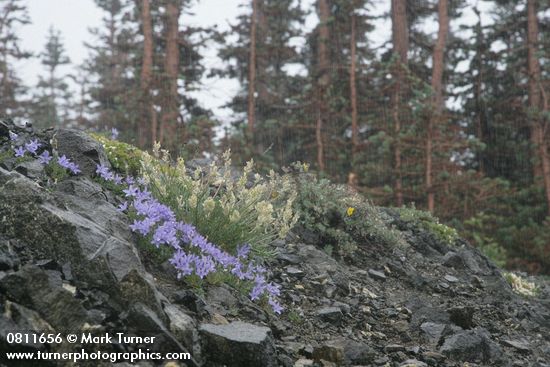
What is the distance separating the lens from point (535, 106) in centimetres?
1938

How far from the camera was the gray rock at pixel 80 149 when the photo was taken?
520 cm

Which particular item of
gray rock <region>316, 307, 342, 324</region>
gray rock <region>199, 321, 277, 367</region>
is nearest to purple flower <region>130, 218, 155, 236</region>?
gray rock <region>199, 321, 277, 367</region>

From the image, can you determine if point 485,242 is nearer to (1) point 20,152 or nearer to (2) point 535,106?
(2) point 535,106

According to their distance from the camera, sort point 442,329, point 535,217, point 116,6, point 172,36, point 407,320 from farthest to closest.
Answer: point 116,6
point 172,36
point 535,217
point 407,320
point 442,329

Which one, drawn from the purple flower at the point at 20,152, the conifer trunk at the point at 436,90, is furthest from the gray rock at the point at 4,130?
the conifer trunk at the point at 436,90

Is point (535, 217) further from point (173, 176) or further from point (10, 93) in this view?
point (10, 93)

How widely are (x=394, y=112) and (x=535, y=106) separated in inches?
218

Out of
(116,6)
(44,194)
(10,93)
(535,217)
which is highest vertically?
(116,6)

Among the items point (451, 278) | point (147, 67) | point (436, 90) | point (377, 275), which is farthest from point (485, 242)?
point (147, 67)

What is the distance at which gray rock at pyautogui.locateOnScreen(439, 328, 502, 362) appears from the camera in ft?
15.3

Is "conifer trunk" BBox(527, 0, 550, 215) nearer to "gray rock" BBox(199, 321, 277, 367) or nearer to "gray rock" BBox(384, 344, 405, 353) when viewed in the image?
"gray rock" BBox(384, 344, 405, 353)

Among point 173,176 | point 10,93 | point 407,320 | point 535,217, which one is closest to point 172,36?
point 10,93

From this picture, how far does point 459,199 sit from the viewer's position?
17.6 metres

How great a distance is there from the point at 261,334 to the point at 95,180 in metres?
2.59
